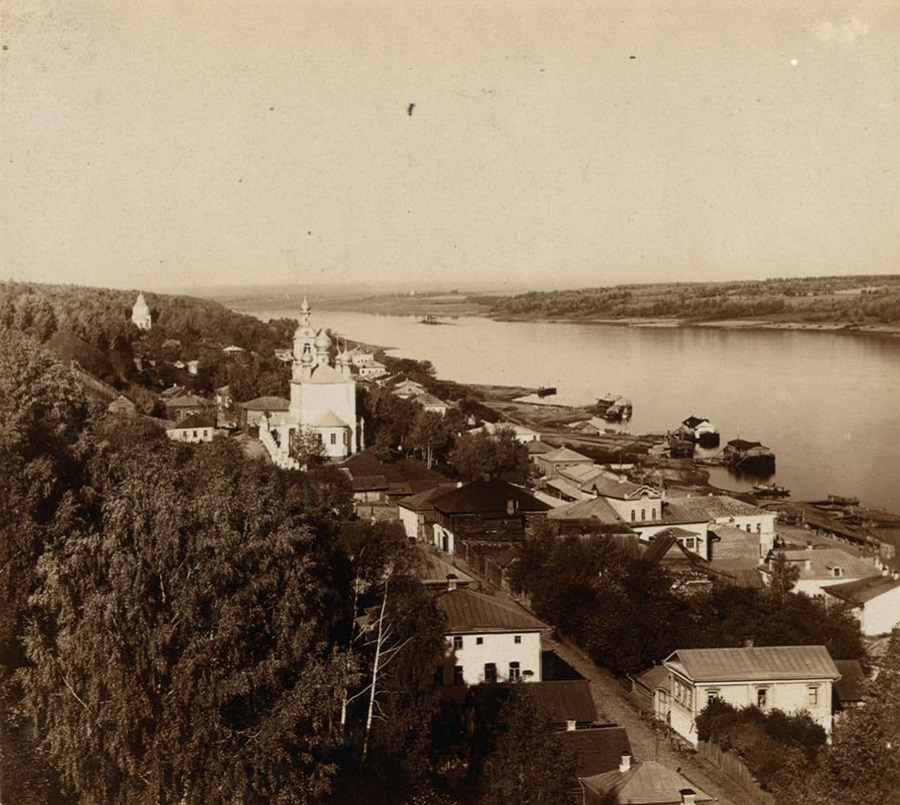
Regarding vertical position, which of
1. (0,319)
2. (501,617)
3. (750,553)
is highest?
(0,319)

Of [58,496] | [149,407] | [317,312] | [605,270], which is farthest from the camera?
[149,407]

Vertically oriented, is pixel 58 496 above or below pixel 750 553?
above

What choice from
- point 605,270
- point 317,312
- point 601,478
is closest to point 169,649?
point 605,270

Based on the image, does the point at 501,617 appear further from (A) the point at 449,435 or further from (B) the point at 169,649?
(A) the point at 449,435

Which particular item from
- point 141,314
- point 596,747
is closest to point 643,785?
→ point 596,747

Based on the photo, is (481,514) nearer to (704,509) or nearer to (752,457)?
(704,509)

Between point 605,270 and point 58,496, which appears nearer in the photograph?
point 58,496

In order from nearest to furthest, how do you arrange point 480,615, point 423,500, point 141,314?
point 480,615 < point 423,500 < point 141,314
